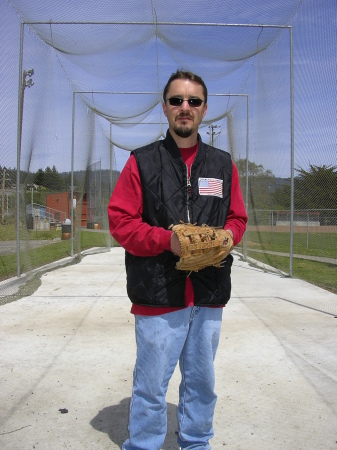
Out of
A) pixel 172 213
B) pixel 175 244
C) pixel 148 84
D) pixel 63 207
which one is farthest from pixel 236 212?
pixel 63 207

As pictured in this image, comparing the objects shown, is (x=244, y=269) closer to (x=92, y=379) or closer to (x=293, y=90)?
(x=293, y=90)

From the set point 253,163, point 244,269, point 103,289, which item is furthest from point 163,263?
point 253,163

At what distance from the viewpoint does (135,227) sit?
1.92 metres

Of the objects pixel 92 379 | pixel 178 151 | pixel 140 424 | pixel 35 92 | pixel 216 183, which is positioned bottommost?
pixel 92 379

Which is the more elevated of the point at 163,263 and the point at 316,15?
the point at 316,15

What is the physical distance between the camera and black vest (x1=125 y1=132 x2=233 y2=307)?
6.48ft

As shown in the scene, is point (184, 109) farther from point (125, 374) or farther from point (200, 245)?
point (125, 374)

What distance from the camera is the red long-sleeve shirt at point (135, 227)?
1.88 meters

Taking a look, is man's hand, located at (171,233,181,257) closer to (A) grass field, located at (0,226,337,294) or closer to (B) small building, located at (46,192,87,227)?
(A) grass field, located at (0,226,337,294)

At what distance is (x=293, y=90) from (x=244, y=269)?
10.6 ft

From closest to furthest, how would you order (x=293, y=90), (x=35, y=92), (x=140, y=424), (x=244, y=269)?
(x=140, y=424) < (x=35, y=92) < (x=293, y=90) < (x=244, y=269)

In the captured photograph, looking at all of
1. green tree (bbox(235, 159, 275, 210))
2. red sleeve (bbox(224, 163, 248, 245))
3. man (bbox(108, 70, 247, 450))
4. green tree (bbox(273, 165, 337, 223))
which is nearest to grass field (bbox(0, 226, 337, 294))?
green tree (bbox(235, 159, 275, 210))

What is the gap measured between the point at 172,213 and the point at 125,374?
1697 millimetres

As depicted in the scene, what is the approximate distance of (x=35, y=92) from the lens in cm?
705
